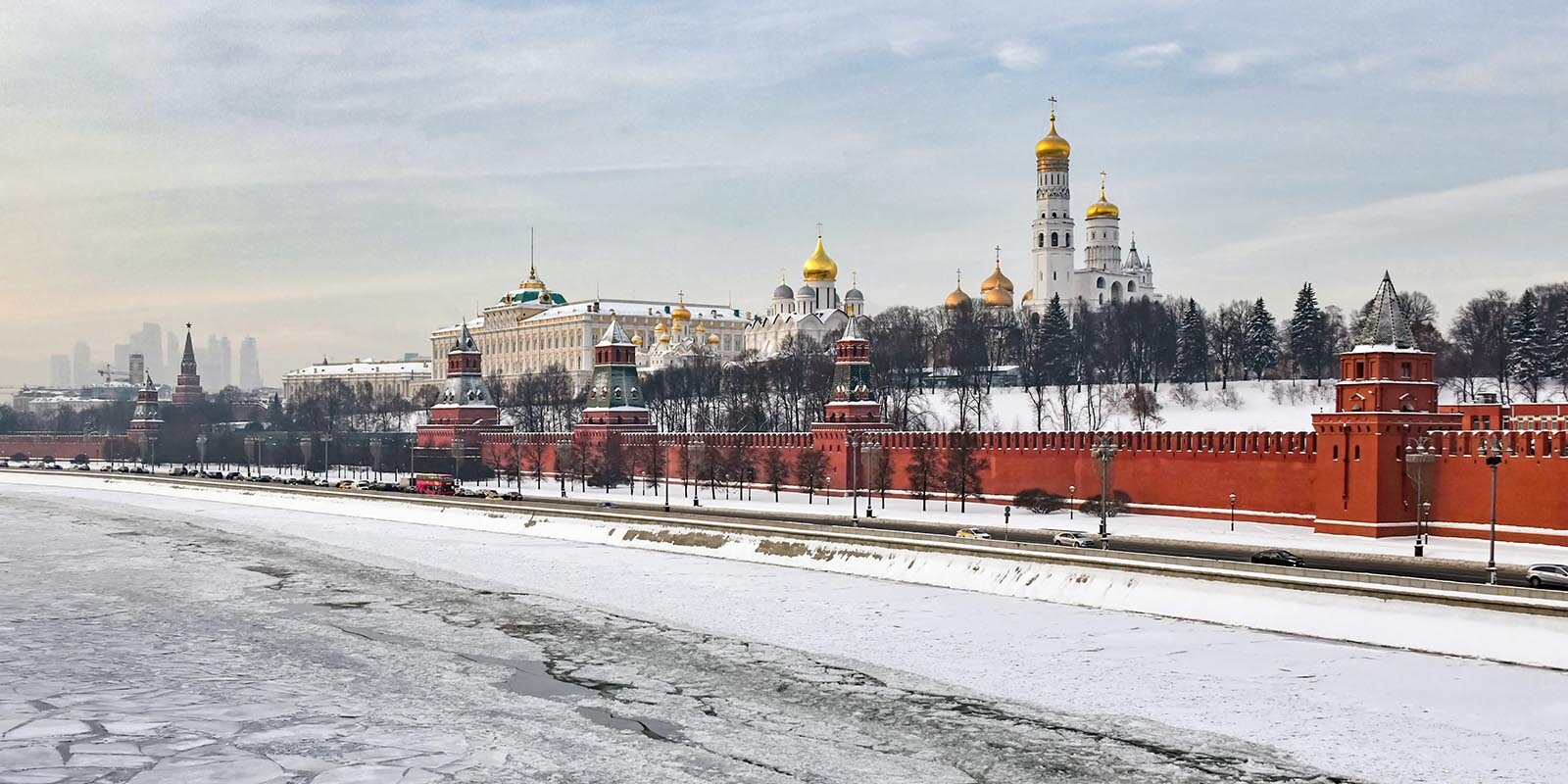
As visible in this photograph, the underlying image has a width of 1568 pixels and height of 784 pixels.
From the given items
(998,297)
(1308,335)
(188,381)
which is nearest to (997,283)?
(998,297)

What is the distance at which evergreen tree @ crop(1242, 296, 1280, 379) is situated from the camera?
293ft

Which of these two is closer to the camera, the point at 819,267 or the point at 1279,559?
the point at 1279,559

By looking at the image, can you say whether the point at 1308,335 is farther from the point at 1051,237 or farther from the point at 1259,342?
the point at 1051,237

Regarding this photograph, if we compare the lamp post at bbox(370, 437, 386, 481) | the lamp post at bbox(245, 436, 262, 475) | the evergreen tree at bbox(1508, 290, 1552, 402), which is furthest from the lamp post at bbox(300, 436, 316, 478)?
the evergreen tree at bbox(1508, 290, 1552, 402)

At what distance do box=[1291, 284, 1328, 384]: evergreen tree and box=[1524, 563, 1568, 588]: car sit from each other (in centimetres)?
5866

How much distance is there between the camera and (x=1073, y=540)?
35.8m

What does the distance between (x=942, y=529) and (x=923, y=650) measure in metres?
18.3

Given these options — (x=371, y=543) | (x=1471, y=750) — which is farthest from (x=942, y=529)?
(x=1471, y=750)

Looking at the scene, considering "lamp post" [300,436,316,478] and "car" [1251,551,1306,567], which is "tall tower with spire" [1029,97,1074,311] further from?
"car" [1251,551,1306,567]

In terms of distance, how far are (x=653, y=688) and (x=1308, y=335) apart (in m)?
74.3

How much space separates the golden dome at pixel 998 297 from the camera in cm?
11969

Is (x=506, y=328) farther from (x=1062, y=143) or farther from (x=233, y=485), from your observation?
(x=233, y=485)

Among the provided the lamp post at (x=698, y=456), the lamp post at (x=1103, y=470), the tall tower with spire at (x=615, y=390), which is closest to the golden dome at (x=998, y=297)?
the tall tower with spire at (x=615, y=390)

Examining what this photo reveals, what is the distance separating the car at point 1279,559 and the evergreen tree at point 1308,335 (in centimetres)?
5546
